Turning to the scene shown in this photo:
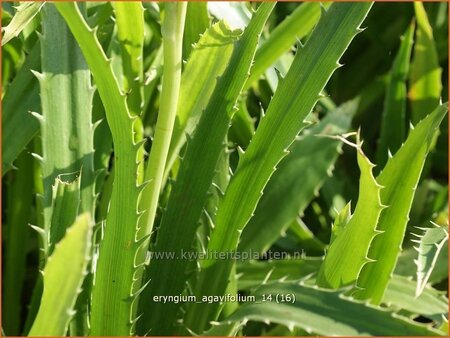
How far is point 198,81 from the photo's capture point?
34.6 inches

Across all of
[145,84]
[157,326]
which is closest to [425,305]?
[157,326]

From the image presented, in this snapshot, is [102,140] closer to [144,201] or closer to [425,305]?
[144,201]

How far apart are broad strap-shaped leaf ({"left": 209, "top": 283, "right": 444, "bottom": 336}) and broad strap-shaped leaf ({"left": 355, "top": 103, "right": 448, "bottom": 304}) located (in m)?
0.20

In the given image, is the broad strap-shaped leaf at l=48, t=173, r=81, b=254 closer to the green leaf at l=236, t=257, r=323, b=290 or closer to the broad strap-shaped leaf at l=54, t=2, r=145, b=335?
the broad strap-shaped leaf at l=54, t=2, r=145, b=335

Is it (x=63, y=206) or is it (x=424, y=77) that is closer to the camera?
(x=63, y=206)

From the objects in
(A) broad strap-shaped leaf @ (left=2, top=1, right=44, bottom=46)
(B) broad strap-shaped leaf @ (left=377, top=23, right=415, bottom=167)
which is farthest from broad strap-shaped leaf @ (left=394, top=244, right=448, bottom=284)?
(A) broad strap-shaped leaf @ (left=2, top=1, right=44, bottom=46)

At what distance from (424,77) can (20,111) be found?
28.4 inches

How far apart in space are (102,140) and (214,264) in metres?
0.24

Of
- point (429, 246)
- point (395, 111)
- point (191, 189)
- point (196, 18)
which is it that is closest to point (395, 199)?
point (429, 246)

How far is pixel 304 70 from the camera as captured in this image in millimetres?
803

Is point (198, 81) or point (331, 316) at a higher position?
point (198, 81)

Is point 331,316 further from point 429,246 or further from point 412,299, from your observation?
point 412,299

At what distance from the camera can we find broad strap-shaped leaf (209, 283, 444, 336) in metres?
0.63

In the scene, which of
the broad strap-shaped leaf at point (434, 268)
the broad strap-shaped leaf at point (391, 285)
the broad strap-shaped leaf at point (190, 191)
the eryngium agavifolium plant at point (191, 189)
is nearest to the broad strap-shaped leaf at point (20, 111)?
the eryngium agavifolium plant at point (191, 189)
